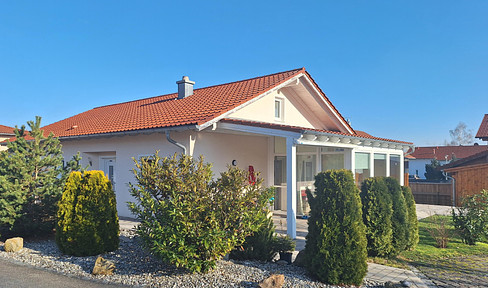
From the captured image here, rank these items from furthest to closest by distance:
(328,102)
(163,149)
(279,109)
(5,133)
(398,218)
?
(5,133) < (328,102) < (279,109) < (163,149) < (398,218)

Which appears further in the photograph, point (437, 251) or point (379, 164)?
point (379, 164)

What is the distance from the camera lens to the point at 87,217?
23.0ft

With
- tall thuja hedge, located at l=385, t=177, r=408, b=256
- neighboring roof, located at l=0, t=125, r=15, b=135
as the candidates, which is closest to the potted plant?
tall thuja hedge, located at l=385, t=177, r=408, b=256

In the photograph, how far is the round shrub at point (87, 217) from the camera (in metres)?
6.91

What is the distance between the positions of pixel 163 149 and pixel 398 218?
6.54m

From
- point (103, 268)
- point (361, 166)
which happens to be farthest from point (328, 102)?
point (103, 268)

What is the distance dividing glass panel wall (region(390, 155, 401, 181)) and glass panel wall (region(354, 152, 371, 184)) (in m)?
2.25

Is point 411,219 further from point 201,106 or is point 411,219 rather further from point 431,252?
point 201,106

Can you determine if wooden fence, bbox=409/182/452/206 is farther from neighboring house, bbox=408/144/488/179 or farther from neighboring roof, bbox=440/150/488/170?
neighboring house, bbox=408/144/488/179

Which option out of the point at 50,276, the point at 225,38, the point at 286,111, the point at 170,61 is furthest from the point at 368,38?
the point at 50,276

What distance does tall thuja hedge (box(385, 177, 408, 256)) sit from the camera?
Answer: 7.72 meters

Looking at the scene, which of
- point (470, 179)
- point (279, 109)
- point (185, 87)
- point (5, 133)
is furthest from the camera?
point (5, 133)

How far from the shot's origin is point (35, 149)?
872 cm

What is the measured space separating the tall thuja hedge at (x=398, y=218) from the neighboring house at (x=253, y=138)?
2.26 m
